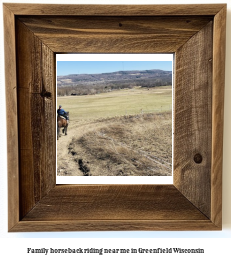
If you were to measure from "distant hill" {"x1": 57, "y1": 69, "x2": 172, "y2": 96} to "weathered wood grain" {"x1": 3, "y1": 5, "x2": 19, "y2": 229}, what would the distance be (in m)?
0.09

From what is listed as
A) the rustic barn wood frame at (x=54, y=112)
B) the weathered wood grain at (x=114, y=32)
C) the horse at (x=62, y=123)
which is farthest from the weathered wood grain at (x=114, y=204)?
the weathered wood grain at (x=114, y=32)

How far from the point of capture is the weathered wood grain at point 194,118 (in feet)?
1.86

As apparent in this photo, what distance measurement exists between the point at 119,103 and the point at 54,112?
129 millimetres

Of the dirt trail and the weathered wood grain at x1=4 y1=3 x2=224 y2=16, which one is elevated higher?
the weathered wood grain at x1=4 y1=3 x2=224 y2=16

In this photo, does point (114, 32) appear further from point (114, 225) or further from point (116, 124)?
point (114, 225)

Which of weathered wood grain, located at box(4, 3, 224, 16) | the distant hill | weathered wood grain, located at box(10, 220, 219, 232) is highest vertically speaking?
weathered wood grain, located at box(4, 3, 224, 16)

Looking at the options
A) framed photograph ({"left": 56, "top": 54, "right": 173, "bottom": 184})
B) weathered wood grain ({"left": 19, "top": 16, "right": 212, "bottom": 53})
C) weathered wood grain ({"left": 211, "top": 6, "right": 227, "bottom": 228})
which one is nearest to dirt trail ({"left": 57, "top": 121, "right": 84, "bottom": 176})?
framed photograph ({"left": 56, "top": 54, "right": 173, "bottom": 184})

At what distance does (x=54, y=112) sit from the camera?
578 millimetres

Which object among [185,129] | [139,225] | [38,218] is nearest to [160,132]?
[185,129]

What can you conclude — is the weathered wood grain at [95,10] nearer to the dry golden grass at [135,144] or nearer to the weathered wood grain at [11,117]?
the weathered wood grain at [11,117]

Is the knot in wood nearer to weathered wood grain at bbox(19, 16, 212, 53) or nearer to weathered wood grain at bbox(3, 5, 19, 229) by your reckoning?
weathered wood grain at bbox(19, 16, 212, 53)

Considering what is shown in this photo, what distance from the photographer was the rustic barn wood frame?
0.56 meters

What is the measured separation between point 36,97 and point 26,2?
188 millimetres

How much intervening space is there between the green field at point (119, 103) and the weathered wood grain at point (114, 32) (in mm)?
81
